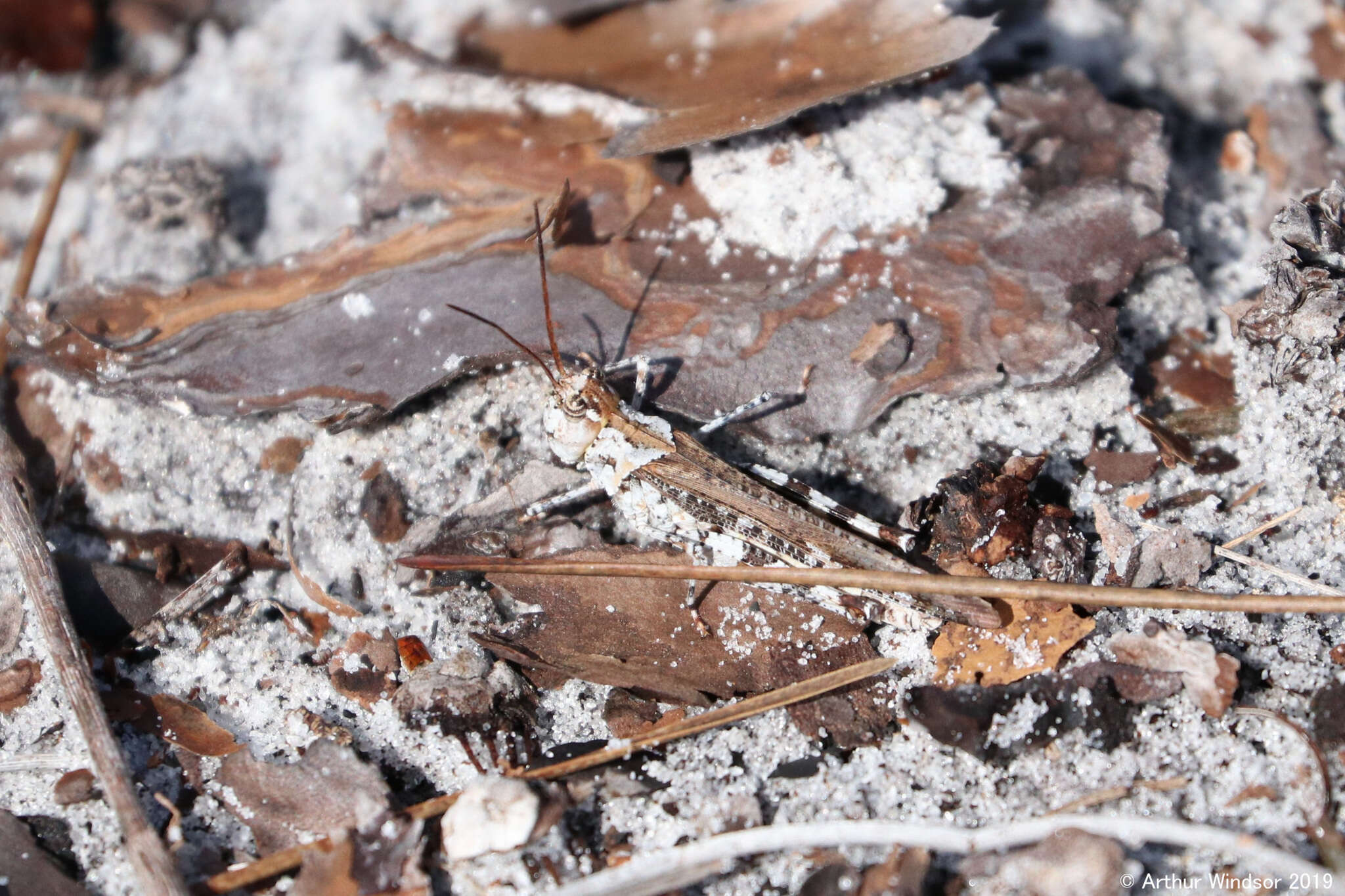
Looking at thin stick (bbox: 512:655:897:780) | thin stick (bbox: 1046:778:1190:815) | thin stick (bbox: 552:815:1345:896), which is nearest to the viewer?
thin stick (bbox: 552:815:1345:896)

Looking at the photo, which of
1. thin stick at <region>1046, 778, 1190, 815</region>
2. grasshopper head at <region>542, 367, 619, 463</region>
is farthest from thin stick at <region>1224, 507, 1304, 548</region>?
grasshopper head at <region>542, 367, 619, 463</region>

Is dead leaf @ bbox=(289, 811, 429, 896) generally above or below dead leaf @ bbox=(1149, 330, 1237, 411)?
below

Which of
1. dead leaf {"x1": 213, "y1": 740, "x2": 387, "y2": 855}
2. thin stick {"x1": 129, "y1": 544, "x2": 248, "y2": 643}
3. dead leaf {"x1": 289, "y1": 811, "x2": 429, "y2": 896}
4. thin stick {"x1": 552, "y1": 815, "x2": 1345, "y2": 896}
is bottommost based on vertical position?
thin stick {"x1": 552, "y1": 815, "x2": 1345, "y2": 896}

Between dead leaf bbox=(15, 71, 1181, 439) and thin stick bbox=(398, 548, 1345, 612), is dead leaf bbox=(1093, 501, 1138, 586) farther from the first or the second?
dead leaf bbox=(15, 71, 1181, 439)

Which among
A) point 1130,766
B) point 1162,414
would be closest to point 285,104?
point 1162,414

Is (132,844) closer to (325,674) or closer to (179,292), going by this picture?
(325,674)

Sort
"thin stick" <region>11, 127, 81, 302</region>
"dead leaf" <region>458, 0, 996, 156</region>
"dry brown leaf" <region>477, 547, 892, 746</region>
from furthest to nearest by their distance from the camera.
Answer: "thin stick" <region>11, 127, 81, 302</region>
"dead leaf" <region>458, 0, 996, 156</region>
"dry brown leaf" <region>477, 547, 892, 746</region>

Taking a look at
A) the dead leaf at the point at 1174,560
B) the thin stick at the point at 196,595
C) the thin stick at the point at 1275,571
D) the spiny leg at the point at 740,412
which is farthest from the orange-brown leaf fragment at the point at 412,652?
the thin stick at the point at 1275,571

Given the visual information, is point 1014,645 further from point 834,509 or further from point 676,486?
point 676,486
